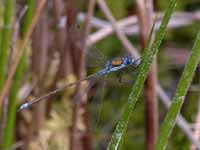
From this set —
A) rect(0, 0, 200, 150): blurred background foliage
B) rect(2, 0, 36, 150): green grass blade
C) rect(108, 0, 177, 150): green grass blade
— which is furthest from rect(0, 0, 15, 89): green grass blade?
rect(0, 0, 200, 150): blurred background foliage

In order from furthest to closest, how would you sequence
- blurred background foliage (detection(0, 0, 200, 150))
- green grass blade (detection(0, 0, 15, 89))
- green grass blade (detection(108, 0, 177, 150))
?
blurred background foliage (detection(0, 0, 200, 150)), green grass blade (detection(0, 0, 15, 89)), green grass blade (detection(108, 0, 177, 150))

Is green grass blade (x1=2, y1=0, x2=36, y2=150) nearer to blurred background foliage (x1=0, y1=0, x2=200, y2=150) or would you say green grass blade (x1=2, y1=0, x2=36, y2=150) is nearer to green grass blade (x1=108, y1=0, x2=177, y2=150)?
green grass blade (x1=108, y1=0, x2=177, y2=150)

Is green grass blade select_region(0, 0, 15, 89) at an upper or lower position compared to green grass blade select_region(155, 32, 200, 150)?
upper

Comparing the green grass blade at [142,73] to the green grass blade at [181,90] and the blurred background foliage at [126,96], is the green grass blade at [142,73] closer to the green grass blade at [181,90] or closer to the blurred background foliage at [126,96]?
the green grass blade at [181,90]

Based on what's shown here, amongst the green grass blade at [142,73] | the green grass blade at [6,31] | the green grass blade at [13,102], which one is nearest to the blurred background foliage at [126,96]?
the green grass blade at [13,102]

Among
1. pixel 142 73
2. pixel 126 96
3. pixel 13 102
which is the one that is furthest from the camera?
pixel 126 96

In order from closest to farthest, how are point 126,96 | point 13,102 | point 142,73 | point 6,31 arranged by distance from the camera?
point 142,73
point 6,31
point 13,102
point 126,96

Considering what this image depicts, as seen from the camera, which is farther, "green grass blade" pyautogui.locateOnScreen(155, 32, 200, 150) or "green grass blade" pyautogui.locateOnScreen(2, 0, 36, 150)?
"green grass blade" pyautogui.locateOnScreen(2, 0, 36, 150)

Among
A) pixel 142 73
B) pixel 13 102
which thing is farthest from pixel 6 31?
pixel 142 73

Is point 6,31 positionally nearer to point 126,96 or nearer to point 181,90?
A: point 181,90

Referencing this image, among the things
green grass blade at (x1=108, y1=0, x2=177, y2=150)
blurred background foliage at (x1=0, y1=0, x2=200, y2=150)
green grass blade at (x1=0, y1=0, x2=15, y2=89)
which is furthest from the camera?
blurred background foliage at (x1=0, y1=0, x2=200, y2=150)
